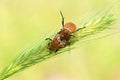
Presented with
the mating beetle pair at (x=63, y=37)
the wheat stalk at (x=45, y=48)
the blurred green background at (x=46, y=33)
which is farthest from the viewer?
the blurred green background at (x=46, y=33)

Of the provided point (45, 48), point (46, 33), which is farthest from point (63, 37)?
point (46, 33)

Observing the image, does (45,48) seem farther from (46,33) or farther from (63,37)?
(46,33)

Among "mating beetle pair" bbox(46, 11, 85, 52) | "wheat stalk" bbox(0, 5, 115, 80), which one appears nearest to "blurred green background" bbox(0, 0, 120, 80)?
"mating beetle pair" bbox(46, 11, 85, 52)

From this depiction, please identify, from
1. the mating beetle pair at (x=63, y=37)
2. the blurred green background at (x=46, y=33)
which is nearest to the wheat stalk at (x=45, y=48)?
the mating beetle pair at (x=63, y=37)

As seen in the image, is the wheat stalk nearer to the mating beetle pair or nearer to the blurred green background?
the mating beetle pair

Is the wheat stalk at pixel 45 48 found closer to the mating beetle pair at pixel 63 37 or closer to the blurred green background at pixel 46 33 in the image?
the mating beetle pair at pixel 63 37

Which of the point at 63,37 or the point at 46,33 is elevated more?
the point at 63,37

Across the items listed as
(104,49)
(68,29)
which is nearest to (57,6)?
(104,49)

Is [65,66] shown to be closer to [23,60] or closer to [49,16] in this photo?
[49,16]
